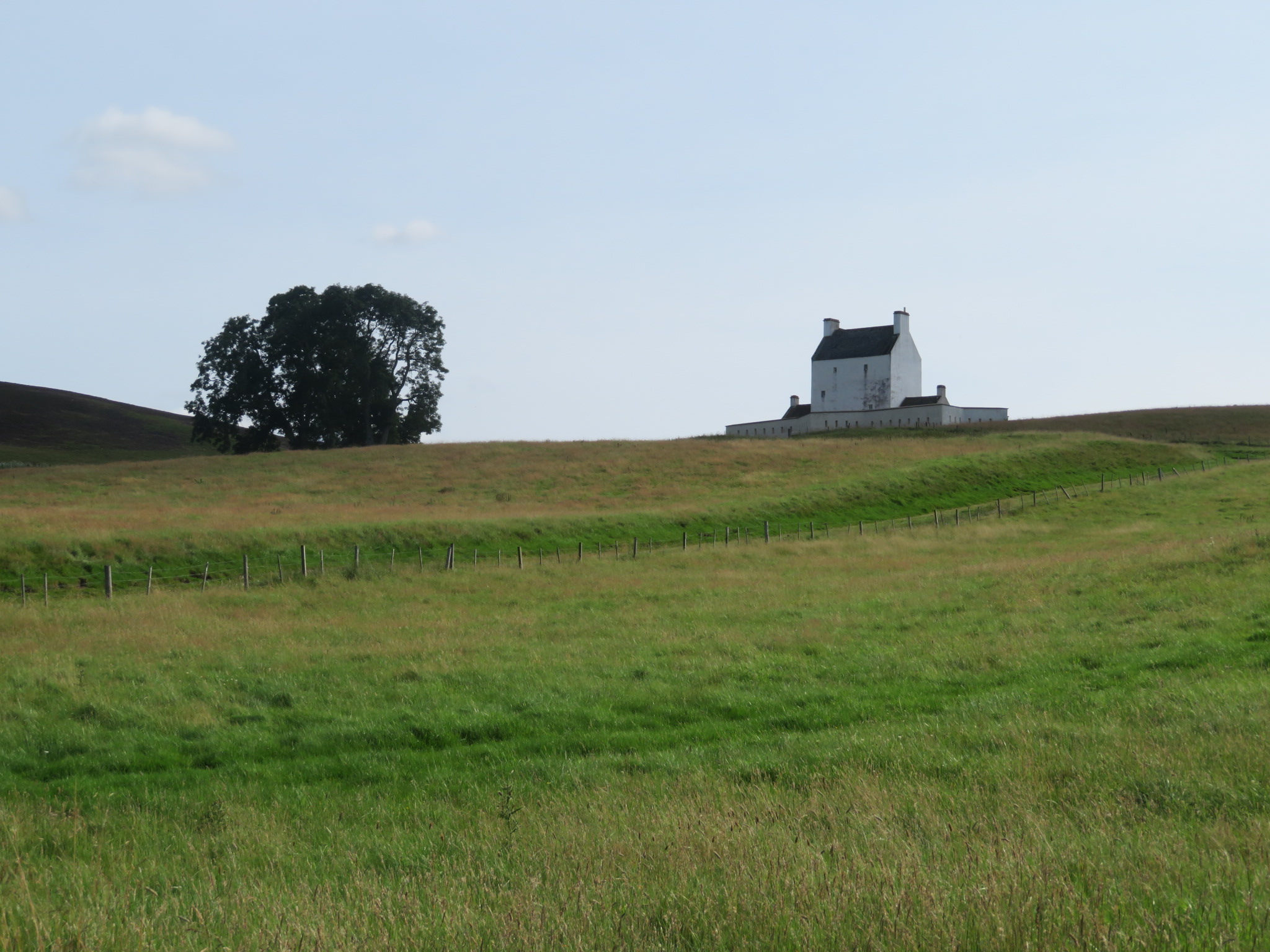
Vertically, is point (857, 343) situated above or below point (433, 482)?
above

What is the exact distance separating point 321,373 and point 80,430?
232ft

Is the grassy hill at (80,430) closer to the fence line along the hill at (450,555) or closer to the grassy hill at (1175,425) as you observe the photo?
the fence line along the hill at (450,555)

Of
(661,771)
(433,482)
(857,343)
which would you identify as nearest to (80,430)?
(433,482)

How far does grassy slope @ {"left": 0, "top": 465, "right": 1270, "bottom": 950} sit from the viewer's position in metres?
4.75

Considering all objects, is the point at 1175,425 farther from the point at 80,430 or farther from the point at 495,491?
the point at 80,430

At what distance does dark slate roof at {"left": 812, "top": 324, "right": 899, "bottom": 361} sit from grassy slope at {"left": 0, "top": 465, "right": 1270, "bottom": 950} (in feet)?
264

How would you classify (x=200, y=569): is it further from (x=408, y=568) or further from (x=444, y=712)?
(x=444, y=712)

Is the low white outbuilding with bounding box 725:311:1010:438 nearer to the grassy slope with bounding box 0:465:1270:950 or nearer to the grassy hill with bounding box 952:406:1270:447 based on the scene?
the grassy hill with bounding box 952:406:1270:447

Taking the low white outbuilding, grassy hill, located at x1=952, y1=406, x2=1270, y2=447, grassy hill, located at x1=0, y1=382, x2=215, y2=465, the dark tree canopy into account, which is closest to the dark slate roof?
the low white outbuilding

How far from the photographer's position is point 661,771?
394 inches

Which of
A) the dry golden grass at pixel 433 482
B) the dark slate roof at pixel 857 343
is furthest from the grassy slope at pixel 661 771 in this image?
the dark slate roof at pixel 857 343

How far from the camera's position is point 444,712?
13078mm

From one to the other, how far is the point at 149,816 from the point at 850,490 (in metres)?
47.9

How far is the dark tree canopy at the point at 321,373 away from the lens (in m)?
82.1
